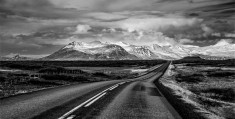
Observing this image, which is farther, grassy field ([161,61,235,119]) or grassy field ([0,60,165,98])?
grassy field ([0,60,165,98])

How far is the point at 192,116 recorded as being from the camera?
9617 mm

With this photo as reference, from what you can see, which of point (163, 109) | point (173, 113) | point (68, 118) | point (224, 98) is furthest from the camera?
point (224, 98)

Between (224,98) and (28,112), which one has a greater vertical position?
(28,112)

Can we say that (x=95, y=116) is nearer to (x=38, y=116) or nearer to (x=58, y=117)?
(x=58, y=117)

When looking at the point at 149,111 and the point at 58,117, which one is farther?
the point at 149,111

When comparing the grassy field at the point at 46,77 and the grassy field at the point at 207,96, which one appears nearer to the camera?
the grassy field at the point at 207,96

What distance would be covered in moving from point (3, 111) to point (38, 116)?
5.83 feet

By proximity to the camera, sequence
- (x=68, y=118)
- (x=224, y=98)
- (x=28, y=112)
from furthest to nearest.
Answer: (x=224, y=98) < (x=28, y=112) < (x=68, y=118)

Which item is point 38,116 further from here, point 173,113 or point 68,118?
point 173,113

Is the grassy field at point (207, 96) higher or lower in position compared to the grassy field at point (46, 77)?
lower

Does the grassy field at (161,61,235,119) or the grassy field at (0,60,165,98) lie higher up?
the grassy field at (0,60,165,98)

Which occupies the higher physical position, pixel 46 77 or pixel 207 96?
pixel 46 77

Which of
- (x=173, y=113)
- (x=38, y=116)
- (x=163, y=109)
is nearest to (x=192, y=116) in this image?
(x=173, y=113)

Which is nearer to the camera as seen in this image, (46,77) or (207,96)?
(207,96)
